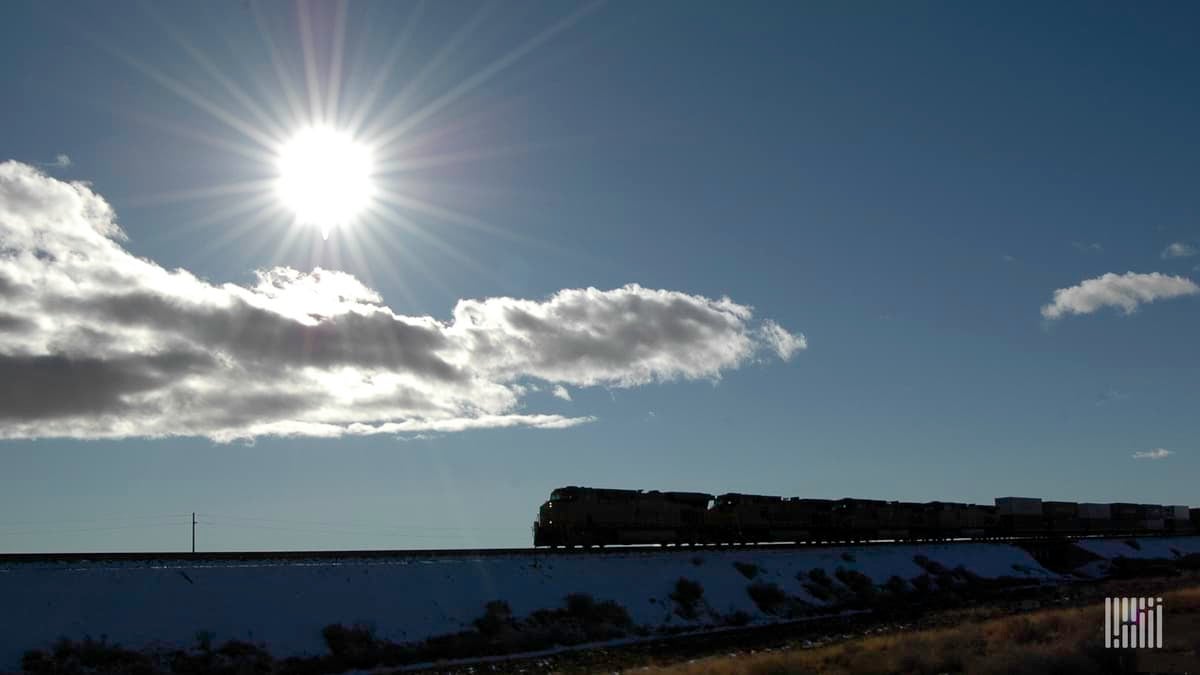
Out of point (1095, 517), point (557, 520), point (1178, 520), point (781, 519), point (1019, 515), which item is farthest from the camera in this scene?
point (1178, 520)

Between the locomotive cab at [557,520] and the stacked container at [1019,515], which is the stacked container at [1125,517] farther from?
the locomotive cab at [557,520]

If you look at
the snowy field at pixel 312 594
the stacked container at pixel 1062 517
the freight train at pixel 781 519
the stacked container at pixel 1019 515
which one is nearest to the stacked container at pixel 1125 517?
the freight train at pixel 781 519

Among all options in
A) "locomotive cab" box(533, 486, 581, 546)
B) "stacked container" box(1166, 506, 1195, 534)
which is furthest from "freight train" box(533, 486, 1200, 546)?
"stacked container" box(1166, 506, 1195, 534)

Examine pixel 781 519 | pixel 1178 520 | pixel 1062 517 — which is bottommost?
pixel 1178 520

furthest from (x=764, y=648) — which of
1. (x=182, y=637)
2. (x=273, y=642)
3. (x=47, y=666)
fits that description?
(x=47, y=666)

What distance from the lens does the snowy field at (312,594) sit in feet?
79.3

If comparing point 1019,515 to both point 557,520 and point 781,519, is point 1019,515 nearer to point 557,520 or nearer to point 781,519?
point 781,519

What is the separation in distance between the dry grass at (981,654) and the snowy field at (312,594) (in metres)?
9.35

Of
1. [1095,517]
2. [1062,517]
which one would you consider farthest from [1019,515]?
[1095,517]

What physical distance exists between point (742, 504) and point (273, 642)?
33829mm

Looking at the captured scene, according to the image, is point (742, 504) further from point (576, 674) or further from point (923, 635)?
point (576, 674)

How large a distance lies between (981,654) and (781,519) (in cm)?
3521

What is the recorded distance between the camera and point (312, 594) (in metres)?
28.6

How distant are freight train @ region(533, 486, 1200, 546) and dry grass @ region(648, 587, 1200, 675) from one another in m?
19.1
